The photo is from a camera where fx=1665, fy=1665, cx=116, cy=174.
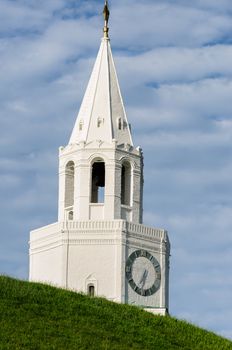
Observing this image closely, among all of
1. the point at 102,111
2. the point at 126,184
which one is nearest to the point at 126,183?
the point at 126,184

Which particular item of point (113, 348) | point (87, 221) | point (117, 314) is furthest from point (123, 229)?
point (113, 348)

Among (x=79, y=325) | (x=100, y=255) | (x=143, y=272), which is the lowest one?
(x=79, y=325)

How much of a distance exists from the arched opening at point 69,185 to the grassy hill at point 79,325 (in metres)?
20.7

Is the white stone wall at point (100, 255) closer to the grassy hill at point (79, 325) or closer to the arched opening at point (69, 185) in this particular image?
the arched opening at point (69, 185)

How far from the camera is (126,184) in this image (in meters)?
88.4

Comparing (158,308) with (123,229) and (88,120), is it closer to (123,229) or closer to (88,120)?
(123,229)

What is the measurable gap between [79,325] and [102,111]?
3012 centimetres

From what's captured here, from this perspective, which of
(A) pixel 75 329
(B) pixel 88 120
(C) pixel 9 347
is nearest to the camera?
(C) pixel 9 347

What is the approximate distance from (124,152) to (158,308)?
30.1ft

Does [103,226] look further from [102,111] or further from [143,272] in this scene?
[102,111]

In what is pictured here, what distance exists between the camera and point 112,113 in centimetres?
8981

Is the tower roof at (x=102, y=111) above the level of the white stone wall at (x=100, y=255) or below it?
above

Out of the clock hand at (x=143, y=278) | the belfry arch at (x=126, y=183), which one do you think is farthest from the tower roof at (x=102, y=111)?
the clock hand at (x=143, y=278)

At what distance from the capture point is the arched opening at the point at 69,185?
8825cm
